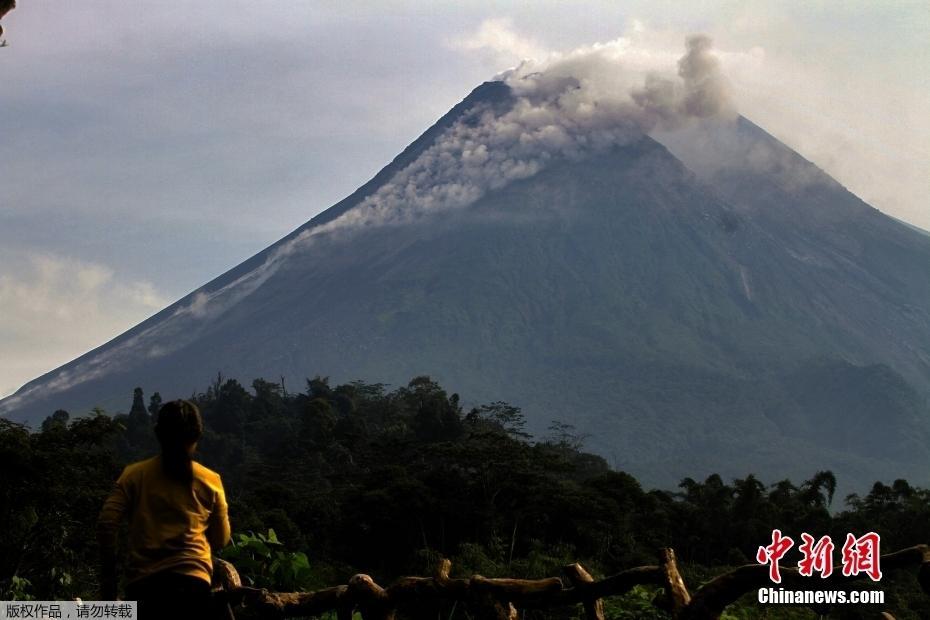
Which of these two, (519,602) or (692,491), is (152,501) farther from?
(692,491)

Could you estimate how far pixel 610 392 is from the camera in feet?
380

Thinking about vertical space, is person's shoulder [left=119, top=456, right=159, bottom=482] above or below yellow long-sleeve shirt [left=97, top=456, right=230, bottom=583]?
above

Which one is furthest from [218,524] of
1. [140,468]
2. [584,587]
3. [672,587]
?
[672,587]

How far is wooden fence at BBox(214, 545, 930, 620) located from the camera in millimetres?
3693

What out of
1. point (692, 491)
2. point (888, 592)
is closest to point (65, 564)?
point (888, 592)

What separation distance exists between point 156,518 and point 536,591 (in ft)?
4.63

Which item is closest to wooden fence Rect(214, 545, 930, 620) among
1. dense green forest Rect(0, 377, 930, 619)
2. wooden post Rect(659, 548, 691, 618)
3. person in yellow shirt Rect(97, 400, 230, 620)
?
wooden post Rect(659, 548, 691, 618)

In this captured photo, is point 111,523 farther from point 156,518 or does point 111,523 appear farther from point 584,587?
→ point 584,587

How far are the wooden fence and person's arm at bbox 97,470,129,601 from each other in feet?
2.22

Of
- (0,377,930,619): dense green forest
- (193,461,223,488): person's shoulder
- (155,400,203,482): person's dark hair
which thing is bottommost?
(0,377,930,619): dense green forest

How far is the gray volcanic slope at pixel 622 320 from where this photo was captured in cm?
11362

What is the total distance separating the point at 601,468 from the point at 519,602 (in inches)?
1766

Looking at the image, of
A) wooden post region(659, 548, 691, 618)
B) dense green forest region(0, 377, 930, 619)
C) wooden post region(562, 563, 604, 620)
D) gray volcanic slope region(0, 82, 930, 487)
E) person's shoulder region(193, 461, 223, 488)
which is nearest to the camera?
person's shoulder region(193, 461, 223, 488)

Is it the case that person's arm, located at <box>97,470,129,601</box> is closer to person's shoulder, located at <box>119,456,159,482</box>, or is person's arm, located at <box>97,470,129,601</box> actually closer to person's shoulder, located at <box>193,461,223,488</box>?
person's shoulder, located at <box>119,456,159,482</box>
